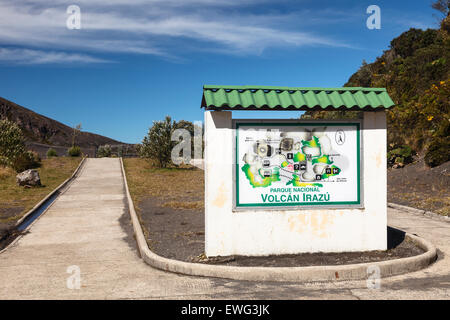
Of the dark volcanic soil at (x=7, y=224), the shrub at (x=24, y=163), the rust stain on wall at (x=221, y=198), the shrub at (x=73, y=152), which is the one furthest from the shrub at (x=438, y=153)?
the shrub at (x=73, y=152)

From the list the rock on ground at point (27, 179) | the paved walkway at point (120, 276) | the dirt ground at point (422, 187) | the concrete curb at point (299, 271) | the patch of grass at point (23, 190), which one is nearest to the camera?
the paved walkway at point (120, 276)

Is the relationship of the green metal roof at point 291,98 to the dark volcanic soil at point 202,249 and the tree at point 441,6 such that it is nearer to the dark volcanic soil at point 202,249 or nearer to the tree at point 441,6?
the dark volcanic soil at point 202,249

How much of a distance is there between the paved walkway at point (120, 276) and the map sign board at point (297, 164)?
5.16 feet

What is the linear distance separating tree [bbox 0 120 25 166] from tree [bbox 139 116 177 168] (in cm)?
845

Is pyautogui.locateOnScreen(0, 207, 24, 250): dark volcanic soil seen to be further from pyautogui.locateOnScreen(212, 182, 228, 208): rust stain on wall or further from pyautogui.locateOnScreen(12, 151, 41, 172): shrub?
pyautogui.locateOnScreen(12, 151, 41, 172): shrub

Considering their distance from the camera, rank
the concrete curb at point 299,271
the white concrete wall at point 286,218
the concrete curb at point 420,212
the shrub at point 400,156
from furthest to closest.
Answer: the shrub at point 400,156 → the concrete curb at point 420,212 → the white concrete wall at point 286,218 → the concrete curb at point 299,271

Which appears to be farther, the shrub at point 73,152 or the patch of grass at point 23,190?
the shrub at point 73,152

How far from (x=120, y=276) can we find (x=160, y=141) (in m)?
25.0

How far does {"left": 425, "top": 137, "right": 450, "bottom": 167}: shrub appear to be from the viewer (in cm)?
1758

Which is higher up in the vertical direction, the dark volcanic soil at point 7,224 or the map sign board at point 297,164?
the map sign board at point 297,164

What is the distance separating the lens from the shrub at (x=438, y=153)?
17.6m

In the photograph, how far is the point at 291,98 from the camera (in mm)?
6742

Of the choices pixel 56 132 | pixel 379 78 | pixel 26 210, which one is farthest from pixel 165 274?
pixel 56 132
